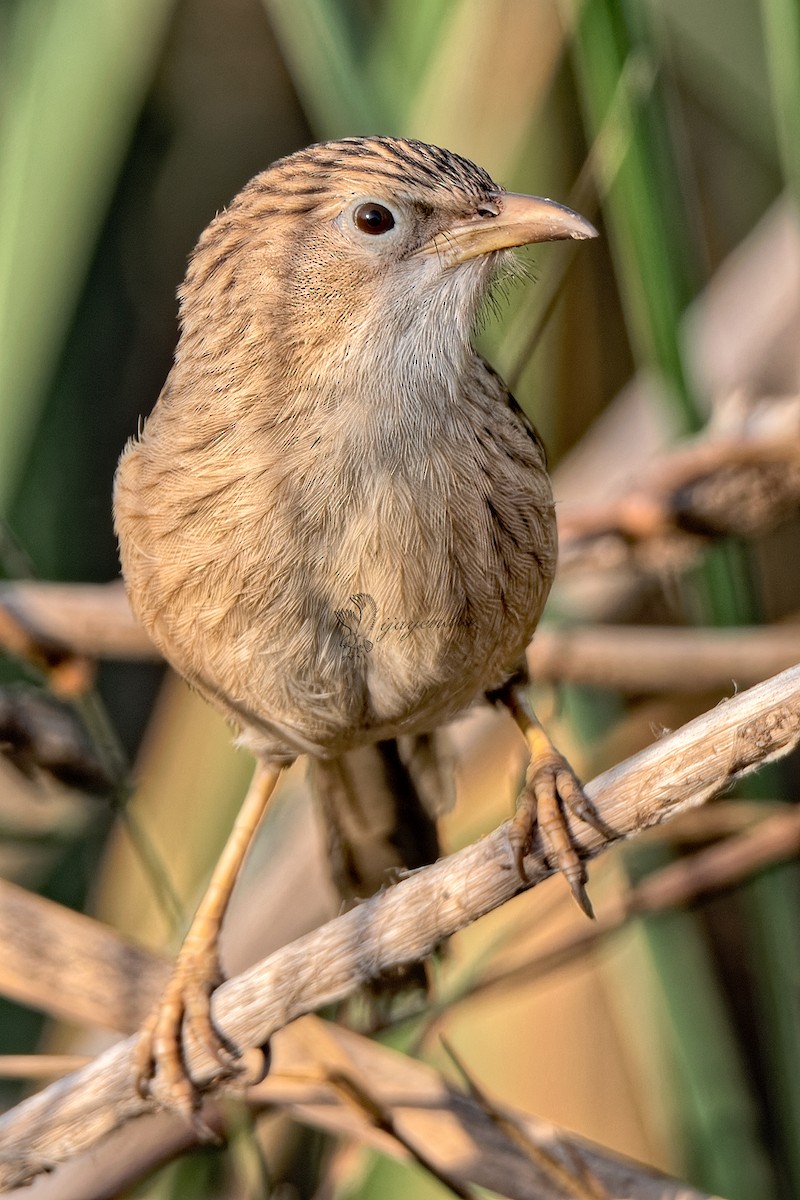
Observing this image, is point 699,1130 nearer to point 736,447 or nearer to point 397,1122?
point 397,1122

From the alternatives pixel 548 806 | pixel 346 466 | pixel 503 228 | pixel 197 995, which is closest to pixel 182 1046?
pixel 197 995

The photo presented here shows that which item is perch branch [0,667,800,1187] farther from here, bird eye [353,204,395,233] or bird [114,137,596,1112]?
bird eye [353,204,395,233]

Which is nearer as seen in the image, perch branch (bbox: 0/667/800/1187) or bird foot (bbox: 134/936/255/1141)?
perch branch (bbox: 0/667/800/1187)

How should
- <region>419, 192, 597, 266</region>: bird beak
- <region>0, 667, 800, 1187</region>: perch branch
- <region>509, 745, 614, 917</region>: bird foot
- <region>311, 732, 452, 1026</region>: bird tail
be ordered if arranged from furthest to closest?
<region>311, 732, 452, 1026</region>: bird tail, <region>419, 192, 597, 266</region>: bird beak, <region>509, 745, 614, 917</region>: bird foot, <region>0, 667, 800, 1187</region>: perch branch

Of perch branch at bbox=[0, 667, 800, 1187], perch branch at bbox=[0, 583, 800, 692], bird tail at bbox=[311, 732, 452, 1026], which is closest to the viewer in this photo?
perch branch at bbox=[0, 667, 800, 1187]

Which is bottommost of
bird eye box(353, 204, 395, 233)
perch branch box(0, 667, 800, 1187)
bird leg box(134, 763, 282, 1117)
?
perch branch box(0, 667, 800, 1187)

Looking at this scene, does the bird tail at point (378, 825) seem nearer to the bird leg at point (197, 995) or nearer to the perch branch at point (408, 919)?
the bird leg at point (197, 995)

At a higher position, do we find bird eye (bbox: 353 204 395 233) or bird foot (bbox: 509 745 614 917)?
bird eye (bbox: 353 204 395 233)

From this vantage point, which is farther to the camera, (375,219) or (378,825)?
(378,825)

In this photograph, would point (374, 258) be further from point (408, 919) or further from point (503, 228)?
point (408, 919)

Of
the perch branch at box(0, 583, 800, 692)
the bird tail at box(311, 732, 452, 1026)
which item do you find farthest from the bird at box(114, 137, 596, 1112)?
the perch branch at box(0, 583, 800, 692)
